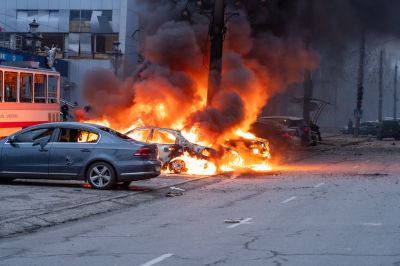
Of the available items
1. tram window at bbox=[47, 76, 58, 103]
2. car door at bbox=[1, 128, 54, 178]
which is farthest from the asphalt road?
tram window at bbox=[47, 76, 58, 103]

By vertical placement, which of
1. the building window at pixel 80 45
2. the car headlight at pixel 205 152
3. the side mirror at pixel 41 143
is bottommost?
the car headlight at pixel 205 152

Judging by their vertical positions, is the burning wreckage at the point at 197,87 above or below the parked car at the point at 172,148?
above

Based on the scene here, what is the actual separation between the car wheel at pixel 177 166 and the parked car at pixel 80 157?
4.31 m

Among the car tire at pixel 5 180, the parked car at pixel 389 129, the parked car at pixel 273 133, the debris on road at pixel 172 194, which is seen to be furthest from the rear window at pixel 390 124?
the car tire at pixel 5 180

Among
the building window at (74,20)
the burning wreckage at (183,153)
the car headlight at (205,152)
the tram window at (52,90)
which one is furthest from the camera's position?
the building window at (74,20)

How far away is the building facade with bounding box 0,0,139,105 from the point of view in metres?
50.6

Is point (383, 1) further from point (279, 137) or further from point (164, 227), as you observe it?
point (164, 227)

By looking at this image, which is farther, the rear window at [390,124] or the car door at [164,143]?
the rear window at [390,124]

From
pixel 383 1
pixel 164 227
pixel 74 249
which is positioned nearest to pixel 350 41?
pixel 383 1

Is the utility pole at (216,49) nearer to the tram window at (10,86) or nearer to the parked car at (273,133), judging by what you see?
the parked car at (273,133)

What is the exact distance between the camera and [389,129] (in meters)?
53.8

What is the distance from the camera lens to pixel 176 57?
1053 inches

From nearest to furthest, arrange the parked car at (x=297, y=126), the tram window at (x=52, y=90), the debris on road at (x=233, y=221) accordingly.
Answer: the debris on road at (x=233, y=221) < the tram window at (x=52, y=90) < the parked car at (x=297, y=126)

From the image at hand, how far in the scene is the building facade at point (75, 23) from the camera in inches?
1993
